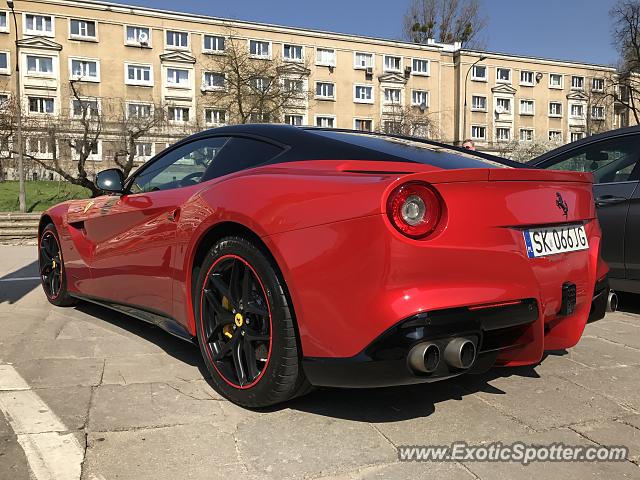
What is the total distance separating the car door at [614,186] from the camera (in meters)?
4.43

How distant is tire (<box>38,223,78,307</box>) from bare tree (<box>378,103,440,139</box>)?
38128 mm

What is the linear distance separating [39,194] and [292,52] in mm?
30058

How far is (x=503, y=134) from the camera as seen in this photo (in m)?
60.7

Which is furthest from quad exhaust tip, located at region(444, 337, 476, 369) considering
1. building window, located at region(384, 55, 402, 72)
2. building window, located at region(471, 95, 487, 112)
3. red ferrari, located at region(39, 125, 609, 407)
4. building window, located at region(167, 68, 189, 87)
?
building window, located at region(471, 95, 487, 112)

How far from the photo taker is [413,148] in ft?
9.52

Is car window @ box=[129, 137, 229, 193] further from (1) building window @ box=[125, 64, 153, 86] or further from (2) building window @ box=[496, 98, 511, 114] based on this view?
(2) building window @ box=[496, 98, 511, 114]

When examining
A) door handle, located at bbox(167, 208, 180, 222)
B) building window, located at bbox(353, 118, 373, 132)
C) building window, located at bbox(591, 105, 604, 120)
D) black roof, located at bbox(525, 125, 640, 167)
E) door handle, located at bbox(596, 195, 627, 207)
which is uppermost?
building window, located at bbox(591, 105, 604, 120)

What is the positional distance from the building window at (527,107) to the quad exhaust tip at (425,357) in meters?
64.4

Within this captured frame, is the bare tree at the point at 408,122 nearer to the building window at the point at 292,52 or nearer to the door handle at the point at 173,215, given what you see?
the building window at the point at 292,52

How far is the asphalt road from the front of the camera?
208 centimetres

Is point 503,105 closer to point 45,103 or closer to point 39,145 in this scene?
point 45,103

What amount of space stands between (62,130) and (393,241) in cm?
3314

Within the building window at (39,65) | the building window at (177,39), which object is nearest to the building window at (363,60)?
the building window at (177,39)

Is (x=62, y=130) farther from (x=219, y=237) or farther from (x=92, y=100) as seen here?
(x=219, y=237)
